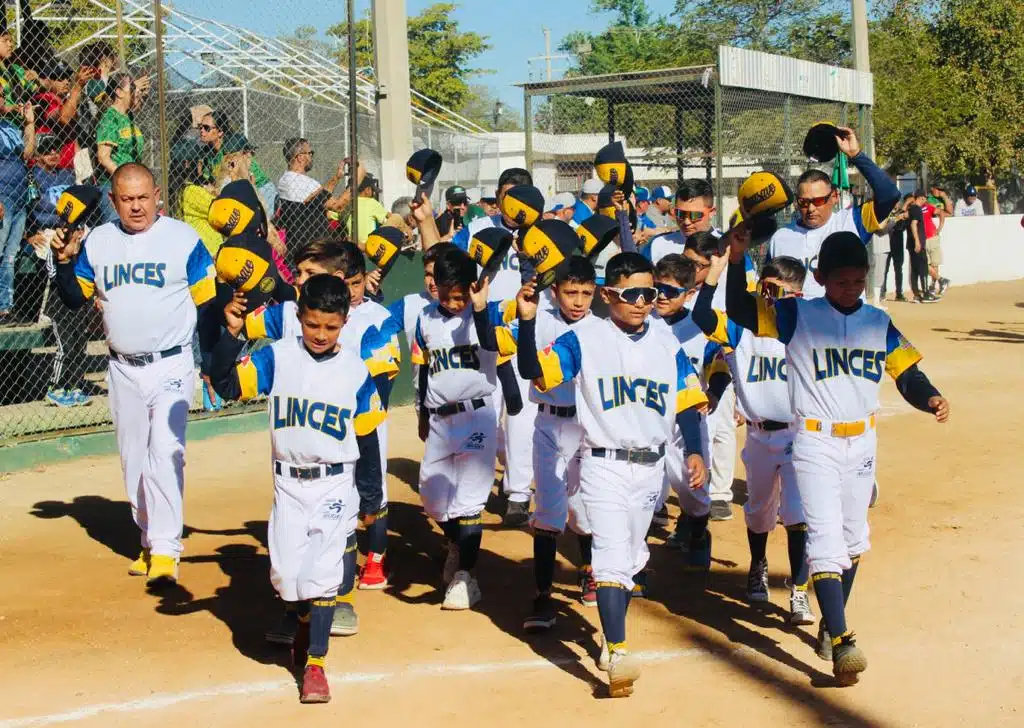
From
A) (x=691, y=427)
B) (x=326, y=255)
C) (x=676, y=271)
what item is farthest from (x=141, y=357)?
(x=691, y=427)

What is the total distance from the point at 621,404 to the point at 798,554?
1.59 meters

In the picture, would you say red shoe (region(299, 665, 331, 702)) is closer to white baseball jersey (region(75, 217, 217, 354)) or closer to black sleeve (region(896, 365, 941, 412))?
white baseball jersey (region(75, 217, 217, 354))

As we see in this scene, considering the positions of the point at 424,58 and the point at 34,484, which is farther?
the point at 424,58

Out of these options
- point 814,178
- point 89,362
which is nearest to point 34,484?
point 89,362

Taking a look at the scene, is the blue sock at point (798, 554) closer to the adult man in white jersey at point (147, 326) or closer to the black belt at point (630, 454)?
the black belt at point (630, 454)

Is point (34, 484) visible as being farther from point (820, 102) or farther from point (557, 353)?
point (820, 102)

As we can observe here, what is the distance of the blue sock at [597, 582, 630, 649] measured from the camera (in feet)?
17.7

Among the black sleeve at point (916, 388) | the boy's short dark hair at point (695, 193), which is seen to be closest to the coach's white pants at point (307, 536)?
the black sleeve at point (916, 388)

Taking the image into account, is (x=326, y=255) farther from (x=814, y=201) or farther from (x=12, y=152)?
(x=12, y=152)

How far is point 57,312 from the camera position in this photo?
11.0 meters

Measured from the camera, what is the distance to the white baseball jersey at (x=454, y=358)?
699cm

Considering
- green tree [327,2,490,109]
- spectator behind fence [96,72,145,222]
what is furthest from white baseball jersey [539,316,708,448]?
green tree [327,2,490,109]

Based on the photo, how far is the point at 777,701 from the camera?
5348 mm

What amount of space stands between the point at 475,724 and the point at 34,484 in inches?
230
